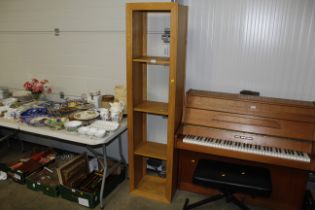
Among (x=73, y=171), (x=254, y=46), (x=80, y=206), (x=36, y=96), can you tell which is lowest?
(x=80, y=206)

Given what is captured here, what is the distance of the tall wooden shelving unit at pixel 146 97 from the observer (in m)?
2.06

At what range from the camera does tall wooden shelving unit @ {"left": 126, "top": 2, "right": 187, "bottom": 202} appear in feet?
6.77

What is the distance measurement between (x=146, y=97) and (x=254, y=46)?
1.14 metres

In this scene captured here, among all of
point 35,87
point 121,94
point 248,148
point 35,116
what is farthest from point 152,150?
point 35,87

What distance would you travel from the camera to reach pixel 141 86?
250 centimetres

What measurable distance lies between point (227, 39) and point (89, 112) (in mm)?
1488

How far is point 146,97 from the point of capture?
2650mm

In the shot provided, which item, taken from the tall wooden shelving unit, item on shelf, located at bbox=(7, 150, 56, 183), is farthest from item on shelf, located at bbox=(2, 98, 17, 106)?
the tall wooden shelving unit

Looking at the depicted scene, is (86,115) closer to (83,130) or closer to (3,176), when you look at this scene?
(83,130)

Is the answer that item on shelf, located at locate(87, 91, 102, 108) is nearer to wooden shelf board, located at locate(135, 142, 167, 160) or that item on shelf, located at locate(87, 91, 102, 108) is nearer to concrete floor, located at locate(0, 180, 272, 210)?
wooden shelf board, located at locate(135, 142, 167, 160)

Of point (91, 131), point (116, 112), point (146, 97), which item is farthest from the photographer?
point (146, 97)

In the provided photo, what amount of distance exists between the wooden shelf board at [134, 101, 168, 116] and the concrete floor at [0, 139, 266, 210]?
899mm

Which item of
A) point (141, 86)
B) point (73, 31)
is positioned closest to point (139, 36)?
point (141, 86)

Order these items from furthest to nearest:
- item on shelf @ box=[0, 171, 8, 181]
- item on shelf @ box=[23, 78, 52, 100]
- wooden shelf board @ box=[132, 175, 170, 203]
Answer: item on shelf @ box=[23, 78, 52, 100]
item on shelf @ box=[0, 171, 8, 181]
wooden shelf board @ box=[132, 175, 170, 203]
